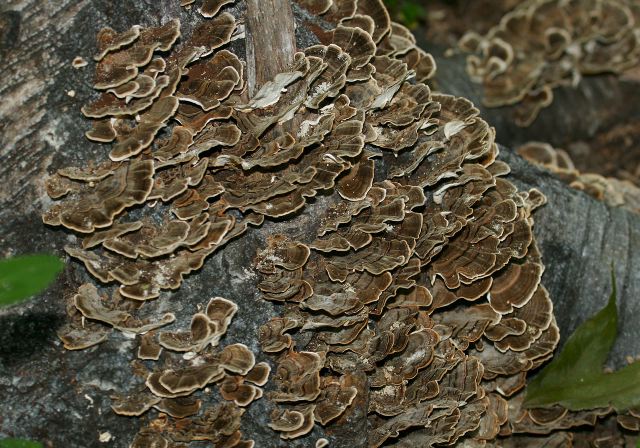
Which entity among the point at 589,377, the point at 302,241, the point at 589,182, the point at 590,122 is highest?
the point at 302,241

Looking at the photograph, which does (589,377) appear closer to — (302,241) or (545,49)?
(302,241)

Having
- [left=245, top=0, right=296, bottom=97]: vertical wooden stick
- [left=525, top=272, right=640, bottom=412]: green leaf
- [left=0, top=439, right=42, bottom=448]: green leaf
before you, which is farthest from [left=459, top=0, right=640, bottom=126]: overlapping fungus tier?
[left=0, top=439, right=42, bottom=448]: green leaf

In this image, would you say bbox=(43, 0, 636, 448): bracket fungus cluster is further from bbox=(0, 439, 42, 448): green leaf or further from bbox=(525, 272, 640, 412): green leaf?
bbox=(0, 439, 42, 448): green leaf

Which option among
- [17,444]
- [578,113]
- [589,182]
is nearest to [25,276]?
[17,444]

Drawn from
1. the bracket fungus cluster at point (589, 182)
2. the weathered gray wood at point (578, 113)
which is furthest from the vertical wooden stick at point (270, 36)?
the weathered gray wood at point (578, 113)

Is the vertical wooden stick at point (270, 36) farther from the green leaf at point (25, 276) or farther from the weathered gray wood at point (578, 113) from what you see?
the weathered gray wood at point (578, 113)

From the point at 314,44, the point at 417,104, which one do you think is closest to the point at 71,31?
the point at 314,44
